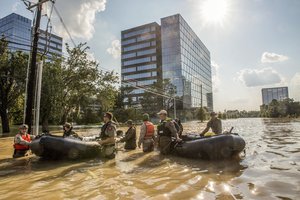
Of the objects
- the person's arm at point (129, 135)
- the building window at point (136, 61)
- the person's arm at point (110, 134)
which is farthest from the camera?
the building window at point (136, 61)

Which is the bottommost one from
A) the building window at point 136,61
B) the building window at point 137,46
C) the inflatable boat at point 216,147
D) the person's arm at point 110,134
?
the inflatable boat at point 216,147

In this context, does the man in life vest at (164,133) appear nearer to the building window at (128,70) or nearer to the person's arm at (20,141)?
the person's arm at (20,141)

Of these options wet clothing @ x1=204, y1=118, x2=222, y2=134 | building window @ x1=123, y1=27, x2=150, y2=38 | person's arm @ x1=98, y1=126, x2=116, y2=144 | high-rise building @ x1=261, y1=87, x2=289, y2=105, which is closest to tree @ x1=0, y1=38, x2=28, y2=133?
person's arm @ x1=98, y1=126, x2=116, y2=144

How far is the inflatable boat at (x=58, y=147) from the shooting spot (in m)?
7.21

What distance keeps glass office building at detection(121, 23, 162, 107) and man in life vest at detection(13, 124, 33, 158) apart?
66.3 m

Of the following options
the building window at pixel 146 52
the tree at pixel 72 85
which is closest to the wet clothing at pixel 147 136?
the tree at pixel 72 85

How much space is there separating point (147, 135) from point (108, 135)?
2.05 meters

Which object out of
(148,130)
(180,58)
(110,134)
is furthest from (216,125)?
(180,58)

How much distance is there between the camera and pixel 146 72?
79.1 meters

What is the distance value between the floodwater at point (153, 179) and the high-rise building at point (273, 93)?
186 m

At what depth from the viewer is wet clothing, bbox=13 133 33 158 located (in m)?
8.03

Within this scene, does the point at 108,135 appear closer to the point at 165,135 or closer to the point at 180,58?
the point at 165,135

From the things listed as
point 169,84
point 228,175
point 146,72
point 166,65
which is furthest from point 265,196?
point 146,72

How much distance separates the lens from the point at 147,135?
356 inches
